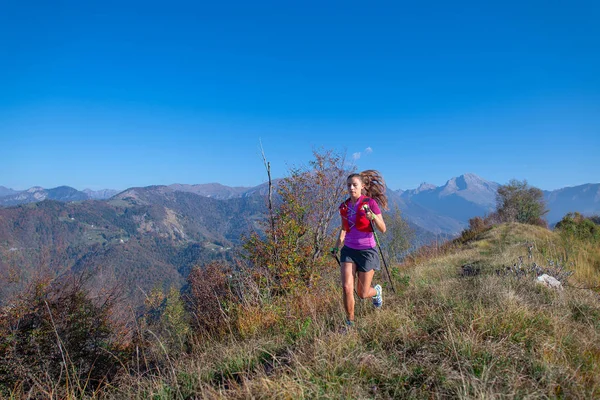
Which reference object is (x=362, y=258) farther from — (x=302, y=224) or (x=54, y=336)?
(x=54, y=336)

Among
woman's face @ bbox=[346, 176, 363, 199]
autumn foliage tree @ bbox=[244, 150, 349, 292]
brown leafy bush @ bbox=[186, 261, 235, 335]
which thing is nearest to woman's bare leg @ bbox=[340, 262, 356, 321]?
woman's face @ bbox=[346, 176, 363, 199]

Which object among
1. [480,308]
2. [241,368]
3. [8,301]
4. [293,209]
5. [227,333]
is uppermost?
[293,209]

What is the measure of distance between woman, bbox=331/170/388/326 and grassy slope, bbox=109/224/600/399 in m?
0.34

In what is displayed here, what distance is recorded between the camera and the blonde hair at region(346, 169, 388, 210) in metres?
4.53

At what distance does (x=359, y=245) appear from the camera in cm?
402

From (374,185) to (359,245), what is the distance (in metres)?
1.09

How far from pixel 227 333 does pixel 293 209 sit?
28.3 feet

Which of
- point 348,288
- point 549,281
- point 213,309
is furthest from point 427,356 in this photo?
point 213,309

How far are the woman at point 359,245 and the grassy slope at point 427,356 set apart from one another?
34 centimetres

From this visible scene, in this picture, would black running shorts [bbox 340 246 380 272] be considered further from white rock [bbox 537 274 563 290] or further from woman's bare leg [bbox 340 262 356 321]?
white rock [bbox 537 274 563 290]

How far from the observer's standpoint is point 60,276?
12.8 meters

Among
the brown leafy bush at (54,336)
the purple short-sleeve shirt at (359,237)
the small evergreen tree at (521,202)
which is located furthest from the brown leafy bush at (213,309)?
the small evergreen tree at (521,202)

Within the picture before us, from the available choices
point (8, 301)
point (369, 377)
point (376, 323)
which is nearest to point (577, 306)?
point (376, 323)

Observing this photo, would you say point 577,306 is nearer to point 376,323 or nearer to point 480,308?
point 480,308
